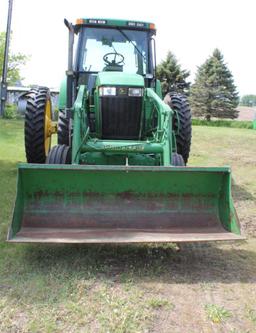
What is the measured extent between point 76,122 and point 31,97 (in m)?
1.79

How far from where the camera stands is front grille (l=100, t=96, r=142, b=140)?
5.69 m

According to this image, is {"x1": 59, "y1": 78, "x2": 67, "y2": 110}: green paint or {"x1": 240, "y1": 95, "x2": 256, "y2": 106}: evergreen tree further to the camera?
{"x1": 240, "y1": 95, "x2": 256, "y2": 106}: evergreen tree

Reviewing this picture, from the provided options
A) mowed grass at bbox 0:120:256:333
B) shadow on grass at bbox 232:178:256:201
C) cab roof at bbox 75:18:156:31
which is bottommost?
mowed grass at bbox 0:120:256:333

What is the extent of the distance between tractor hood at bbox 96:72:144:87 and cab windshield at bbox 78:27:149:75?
0.81 meters

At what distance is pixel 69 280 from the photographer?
3.64m

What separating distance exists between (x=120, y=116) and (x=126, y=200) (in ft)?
5.64

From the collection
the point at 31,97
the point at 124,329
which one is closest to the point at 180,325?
the point at 124,329

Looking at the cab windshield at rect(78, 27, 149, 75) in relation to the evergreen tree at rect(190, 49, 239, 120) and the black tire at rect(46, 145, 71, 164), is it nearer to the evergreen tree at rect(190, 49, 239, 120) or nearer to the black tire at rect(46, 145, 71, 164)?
the black tire at rect(46, 145, 71, 164)

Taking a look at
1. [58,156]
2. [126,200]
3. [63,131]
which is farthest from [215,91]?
[126,200]

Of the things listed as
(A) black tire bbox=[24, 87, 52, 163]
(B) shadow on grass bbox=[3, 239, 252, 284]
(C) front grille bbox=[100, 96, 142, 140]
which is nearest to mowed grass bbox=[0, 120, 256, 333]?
(B) shadow on grass bbox=[3, 239, 252, 284]

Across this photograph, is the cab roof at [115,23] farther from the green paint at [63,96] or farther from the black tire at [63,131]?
the black tire at [63,131]

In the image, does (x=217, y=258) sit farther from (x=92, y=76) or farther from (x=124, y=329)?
(x=92, y=76)

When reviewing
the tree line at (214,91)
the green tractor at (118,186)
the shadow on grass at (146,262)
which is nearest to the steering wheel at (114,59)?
the green tractor at (118,186)

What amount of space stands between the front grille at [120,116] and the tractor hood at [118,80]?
0.54ft
